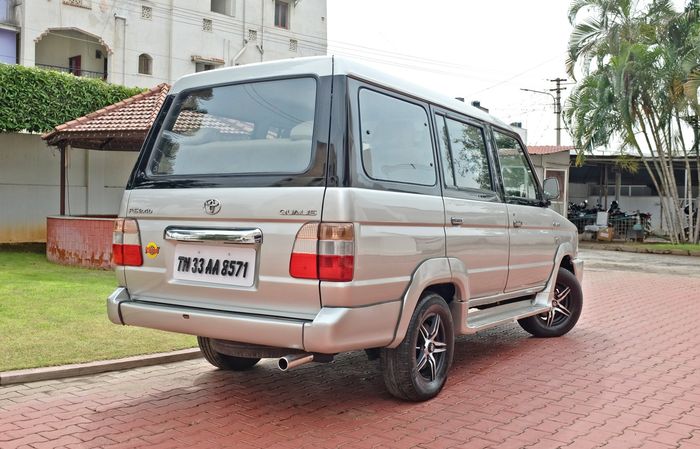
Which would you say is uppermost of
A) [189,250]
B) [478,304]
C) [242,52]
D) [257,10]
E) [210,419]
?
[257,10]

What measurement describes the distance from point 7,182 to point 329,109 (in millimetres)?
14623

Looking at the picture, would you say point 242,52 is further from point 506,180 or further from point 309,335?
point 309,335

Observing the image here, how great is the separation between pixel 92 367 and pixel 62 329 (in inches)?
60.0

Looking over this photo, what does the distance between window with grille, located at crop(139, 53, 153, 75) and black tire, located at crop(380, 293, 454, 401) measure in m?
27.0

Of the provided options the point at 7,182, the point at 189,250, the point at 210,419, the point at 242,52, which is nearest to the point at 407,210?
the point at 189,250

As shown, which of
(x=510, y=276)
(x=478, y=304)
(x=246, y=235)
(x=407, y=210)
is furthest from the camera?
(x=510, y=276)

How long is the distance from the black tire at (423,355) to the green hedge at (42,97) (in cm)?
1364

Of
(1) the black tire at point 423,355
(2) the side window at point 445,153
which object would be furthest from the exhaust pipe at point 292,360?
(2) the side window at point 445,153

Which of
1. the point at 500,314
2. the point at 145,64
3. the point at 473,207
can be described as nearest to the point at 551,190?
the point at 500,314

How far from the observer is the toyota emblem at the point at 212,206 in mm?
4367

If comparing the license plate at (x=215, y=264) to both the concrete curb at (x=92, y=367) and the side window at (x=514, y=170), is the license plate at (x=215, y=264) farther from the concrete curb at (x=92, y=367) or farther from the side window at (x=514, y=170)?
the side window at (x=514, y=170)

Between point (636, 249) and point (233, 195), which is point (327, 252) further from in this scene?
point (636, 249)

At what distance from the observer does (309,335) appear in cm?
396

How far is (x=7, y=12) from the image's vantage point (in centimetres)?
2592
